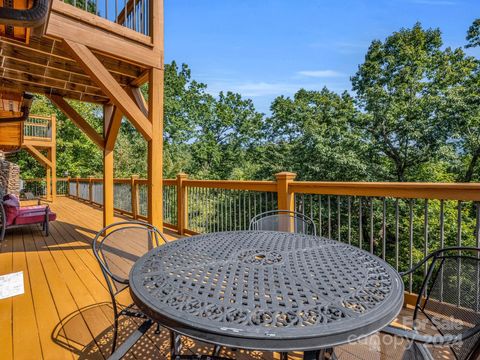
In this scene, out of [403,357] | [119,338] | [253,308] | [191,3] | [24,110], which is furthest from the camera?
[191,3]

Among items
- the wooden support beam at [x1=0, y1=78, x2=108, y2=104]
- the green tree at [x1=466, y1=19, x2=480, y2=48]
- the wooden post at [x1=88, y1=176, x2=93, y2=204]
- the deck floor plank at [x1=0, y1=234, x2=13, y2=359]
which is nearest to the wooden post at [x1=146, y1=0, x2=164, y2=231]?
the deck floor plank at [x1=0, y1=234, x2=13, y2=359]

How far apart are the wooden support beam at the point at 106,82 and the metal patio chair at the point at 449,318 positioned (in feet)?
9.98

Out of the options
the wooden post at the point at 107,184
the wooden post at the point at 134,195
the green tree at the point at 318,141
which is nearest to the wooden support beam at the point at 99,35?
the wooden post at the point at 107,184

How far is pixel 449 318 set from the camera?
3.86 ft

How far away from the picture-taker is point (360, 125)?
13859mm

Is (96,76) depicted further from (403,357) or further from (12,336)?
(403,357)

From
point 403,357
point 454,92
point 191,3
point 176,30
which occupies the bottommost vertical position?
point 403,357

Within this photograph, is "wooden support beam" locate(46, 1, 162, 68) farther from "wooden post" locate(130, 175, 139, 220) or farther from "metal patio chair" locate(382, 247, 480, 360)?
"wooden post" locate(130, 175, 139, 220)

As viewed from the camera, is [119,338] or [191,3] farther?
[191,3]

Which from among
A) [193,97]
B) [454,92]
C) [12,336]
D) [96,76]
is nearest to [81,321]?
[12,336]

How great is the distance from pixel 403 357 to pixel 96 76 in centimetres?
340

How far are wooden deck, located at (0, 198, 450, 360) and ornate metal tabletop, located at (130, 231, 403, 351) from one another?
1.61 feet

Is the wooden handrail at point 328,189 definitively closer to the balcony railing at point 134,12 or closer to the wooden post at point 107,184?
the wooden post at point 107,184

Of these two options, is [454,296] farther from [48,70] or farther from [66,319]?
[48,70]
